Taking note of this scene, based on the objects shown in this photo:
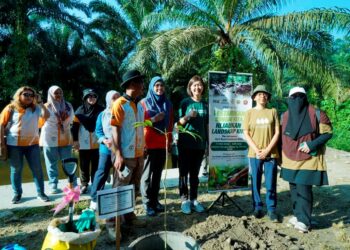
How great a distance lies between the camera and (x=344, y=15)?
891 centimetres

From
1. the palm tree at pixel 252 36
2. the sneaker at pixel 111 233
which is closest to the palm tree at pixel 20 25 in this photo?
the palm tree at pixel 252 36

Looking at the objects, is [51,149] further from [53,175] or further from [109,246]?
[109,246]

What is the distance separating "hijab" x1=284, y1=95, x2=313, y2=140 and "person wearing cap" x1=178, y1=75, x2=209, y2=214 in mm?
1130

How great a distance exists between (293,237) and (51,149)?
3.84 m

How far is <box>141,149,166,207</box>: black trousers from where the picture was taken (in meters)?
4.43


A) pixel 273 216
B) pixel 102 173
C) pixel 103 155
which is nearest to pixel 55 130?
pixel 103 155

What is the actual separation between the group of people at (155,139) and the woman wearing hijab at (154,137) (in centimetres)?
1

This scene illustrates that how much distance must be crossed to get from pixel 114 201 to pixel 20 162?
9.27ft

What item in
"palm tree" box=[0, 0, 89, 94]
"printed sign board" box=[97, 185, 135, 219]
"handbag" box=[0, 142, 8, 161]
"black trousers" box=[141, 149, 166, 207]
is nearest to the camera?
A: "printed sign board" box=[97, 185, 135, 219]

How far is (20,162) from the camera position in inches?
196

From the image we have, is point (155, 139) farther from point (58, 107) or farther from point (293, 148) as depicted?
point (58, 107)

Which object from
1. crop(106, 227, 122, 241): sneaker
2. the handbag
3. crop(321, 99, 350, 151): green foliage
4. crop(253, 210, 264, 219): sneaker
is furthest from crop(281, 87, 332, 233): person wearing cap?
crop(321, 99, 350, 151): green foliage

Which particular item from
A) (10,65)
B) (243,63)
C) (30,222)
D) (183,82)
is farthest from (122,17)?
(30,222)

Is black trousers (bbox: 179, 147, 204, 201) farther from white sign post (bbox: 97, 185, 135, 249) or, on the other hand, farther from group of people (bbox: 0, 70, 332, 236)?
white sign post (bbox: 97, 185, 135, 249)
